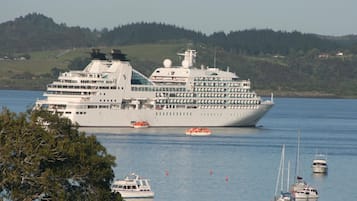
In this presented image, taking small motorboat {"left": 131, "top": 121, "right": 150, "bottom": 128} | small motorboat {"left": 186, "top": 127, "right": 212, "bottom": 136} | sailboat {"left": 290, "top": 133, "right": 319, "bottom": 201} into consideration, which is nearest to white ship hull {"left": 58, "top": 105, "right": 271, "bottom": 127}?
small motorboat {"left": 131, "top": 121, "right": 150, "bottom": 128}

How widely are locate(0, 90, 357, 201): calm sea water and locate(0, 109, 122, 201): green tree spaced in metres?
23.1

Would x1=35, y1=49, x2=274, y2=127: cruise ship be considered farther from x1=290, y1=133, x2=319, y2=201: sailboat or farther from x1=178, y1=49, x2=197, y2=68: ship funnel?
x1=290, y1=133, x2=319, y2=201: sailboat

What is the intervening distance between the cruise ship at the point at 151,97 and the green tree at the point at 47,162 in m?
71.6

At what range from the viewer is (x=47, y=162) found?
36.6 meters

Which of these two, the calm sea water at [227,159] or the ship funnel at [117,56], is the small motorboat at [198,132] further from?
the ship funnel at [117,56]

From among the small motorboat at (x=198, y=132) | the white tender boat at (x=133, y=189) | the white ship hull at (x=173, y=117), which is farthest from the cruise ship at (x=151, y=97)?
the white tender boat at (x=133, y=189)

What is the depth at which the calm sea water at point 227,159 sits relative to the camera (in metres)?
65.9

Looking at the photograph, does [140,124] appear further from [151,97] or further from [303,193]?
[303,193]

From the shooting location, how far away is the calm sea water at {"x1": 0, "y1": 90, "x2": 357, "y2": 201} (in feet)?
216

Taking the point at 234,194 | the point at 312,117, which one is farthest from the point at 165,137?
the point at 312,117

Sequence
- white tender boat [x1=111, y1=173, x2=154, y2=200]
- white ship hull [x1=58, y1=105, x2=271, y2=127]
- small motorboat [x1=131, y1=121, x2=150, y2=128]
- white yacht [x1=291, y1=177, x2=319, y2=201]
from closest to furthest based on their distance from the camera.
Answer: white tender boat [x1=111, y1=173, x2=154, y2=200] < white yacht [x1=291, y1=177, x2=319, y2=201] < white ship hull [x1=58, y1=105, x2=271, y2=127] < small motorboat [x1=131, y1=121, x2=150, y2=128]

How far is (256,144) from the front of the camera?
100625 mm

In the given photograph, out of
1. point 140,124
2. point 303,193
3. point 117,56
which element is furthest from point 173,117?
point 303,193

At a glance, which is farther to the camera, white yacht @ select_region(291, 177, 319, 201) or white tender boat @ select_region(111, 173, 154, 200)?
white yacht @ select_region(291, 177, 319, 201)
